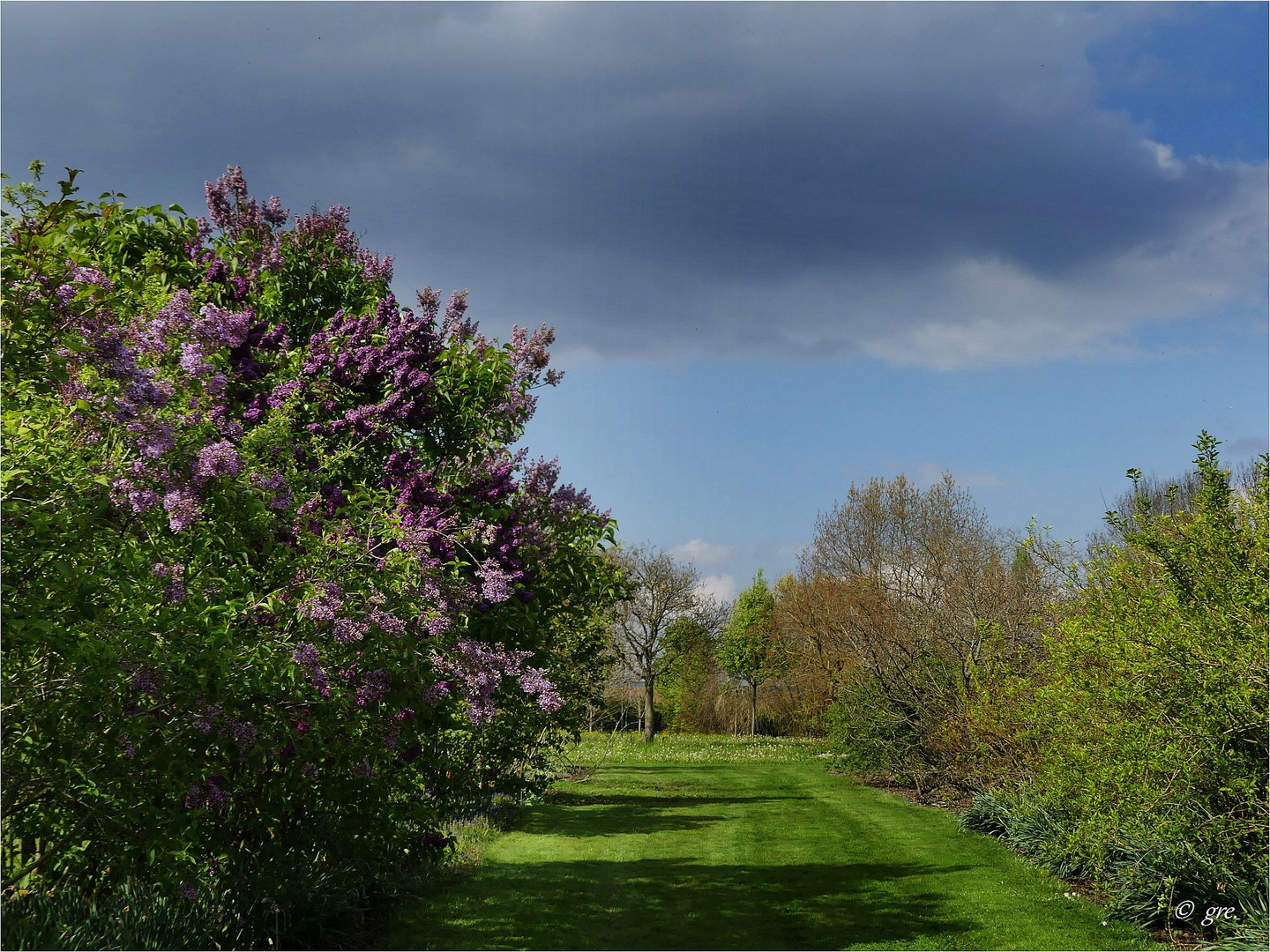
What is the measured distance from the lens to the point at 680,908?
9.21m

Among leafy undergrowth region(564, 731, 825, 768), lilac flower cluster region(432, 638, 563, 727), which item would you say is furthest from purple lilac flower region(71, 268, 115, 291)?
leafy undergrowth region(564, 731, 825, 768)

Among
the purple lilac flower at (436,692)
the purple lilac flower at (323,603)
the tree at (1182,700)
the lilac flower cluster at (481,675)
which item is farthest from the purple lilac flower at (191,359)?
the tree at (1182,700)

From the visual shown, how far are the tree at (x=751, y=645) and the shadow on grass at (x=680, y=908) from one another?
1067 inches

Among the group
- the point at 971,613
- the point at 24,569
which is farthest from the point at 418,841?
the point at 971,613

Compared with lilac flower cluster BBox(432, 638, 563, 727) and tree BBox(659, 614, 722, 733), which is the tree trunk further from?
lilac flower cluster BBox(432, 638, 563, 727)

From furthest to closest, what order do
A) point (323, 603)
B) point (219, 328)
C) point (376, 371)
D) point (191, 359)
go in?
1. point (376, 371)
2. point (219, 328)
3. point (191, 359)
4. point (323, 603)

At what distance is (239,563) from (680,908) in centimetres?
576

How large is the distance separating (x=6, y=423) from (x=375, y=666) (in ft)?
8.06

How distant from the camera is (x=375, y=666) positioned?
590 cm

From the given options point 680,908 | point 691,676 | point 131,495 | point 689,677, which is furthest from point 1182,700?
Result: point 691,676

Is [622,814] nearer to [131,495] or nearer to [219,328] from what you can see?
[219,328]

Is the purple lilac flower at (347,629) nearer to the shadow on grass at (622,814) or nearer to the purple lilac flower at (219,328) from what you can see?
the purple lilac flower at (219,328)

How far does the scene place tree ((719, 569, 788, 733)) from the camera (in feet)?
127

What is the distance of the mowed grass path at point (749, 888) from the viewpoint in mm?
8141
